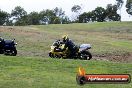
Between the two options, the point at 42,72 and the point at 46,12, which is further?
the point at 46,12

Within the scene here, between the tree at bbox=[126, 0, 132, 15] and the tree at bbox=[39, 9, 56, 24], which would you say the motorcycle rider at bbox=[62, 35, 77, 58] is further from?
the tree at bbox=[39, 9, 56, 24]

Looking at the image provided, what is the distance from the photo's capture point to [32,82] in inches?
677

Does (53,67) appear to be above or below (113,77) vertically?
below

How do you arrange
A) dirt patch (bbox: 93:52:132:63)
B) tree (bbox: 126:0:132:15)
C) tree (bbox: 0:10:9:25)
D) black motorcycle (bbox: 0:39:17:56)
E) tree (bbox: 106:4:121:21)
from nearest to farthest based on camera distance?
black motorcycle (bbox: 0:39:17:56) → dirt patch (bbox: 93:52:132:63) → tree (bbox: 0:10:9:25) → tree (bbox: 126:0:132:15) → tree (bbox: 106:4:121:21)

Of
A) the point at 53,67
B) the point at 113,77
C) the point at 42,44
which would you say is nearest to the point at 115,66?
the point at 53,67

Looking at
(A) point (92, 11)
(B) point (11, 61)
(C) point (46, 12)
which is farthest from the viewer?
(C) point (46, 12)

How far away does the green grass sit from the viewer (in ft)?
55.5

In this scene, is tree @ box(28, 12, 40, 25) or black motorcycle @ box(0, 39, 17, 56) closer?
black motorcycle @ box(0, 39, 17, 56)

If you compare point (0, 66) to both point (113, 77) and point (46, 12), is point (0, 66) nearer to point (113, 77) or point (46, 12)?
point (113, 77)

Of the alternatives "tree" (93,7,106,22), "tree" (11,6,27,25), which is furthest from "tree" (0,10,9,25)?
"tree" (93,7,106,22)

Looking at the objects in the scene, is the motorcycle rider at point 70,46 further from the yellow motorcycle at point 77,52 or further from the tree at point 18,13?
the tree at point 18,13

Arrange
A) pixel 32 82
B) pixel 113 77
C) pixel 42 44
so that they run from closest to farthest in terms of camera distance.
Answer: pixel 113 77 → pixel 32 82 → pixel 42 44

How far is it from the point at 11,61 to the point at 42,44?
19545 mm

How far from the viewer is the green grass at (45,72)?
16922mm
